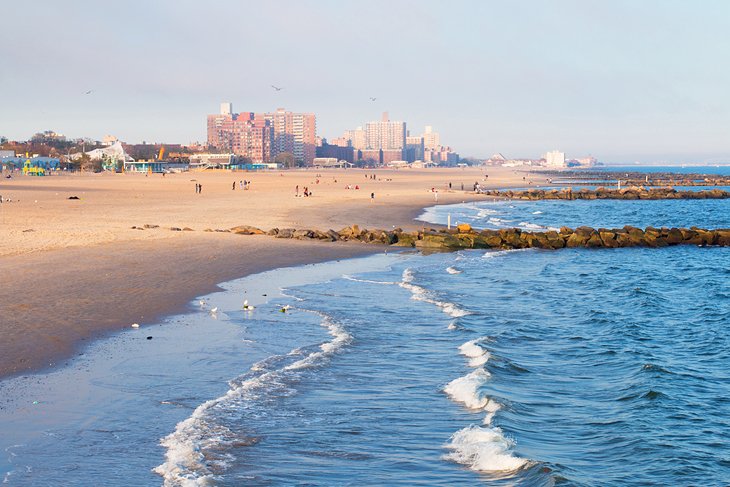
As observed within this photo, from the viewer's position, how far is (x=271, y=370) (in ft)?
41.8

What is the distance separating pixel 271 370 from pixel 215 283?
894 centimetres

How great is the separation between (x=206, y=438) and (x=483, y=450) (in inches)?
129

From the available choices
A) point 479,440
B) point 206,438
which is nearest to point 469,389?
point 479,440

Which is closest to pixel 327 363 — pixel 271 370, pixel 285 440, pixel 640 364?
pixel 271 370

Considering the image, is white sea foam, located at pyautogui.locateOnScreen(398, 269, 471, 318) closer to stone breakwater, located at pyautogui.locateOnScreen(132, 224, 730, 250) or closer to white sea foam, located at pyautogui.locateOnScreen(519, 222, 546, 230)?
stone breakwater, located at pyautogui.locateOnScreen(132, 224, 730, 250)

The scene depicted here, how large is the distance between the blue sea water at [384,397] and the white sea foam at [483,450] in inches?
1.3

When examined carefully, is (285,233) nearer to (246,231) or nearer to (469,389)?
(246,231)

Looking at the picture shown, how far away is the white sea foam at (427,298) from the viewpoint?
18.7 metres

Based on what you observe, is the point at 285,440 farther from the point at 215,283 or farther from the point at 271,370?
the point at 215,283

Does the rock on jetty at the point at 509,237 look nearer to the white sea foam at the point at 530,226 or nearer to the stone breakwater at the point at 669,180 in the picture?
the white sea foam at the point at 530,226

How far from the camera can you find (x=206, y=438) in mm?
9328

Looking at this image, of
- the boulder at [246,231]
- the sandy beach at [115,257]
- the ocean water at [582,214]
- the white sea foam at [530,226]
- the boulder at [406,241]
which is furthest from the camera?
the ocean water at [582,214]

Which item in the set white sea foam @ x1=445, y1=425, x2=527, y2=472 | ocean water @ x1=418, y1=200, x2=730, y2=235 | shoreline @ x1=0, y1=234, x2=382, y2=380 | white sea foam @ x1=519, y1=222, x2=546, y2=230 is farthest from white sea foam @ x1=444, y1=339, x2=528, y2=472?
white sea foam @ x1=519, y1=222, x2=546, y2=230

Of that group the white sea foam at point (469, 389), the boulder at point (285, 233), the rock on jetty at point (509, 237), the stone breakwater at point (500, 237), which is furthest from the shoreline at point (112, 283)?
the white sea foam at point (469, 389)
